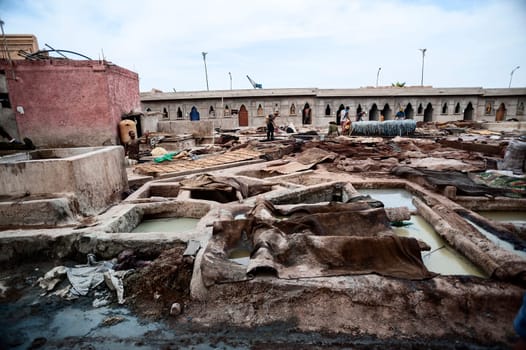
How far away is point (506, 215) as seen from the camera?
5363mm

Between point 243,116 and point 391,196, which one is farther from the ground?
point 243,116

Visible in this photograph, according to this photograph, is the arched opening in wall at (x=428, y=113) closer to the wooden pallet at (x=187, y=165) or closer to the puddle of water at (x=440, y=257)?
the wooden pallet at (x=187, y=165)

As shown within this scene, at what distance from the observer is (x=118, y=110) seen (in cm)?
1266

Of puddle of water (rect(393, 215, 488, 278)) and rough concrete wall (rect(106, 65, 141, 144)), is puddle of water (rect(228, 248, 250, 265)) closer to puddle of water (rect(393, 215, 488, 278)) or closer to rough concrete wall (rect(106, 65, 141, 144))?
puddle of water (rect(393, 215, 488, 278))

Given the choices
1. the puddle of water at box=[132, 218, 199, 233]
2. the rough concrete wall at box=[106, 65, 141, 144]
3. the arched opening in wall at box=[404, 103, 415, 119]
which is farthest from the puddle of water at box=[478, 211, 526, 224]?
the arched opening in wall at box=[404, 103, 415, 119]

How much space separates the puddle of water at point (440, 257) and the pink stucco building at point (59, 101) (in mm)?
11815

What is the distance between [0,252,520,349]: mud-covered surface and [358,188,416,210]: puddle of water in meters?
3.64

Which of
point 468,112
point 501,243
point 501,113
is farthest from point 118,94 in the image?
point 501,113

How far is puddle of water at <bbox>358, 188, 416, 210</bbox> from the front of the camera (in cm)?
625

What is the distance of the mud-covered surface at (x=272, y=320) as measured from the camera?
7.80 feet

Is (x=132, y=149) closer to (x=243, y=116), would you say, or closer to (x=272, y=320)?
(x=272, y=320)

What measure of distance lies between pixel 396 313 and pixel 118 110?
1321 centimetres

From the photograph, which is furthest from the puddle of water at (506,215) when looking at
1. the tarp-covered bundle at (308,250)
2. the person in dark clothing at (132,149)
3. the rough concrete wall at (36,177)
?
the person in dark clothing at (132,149)

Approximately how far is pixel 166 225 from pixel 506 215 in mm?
6250
